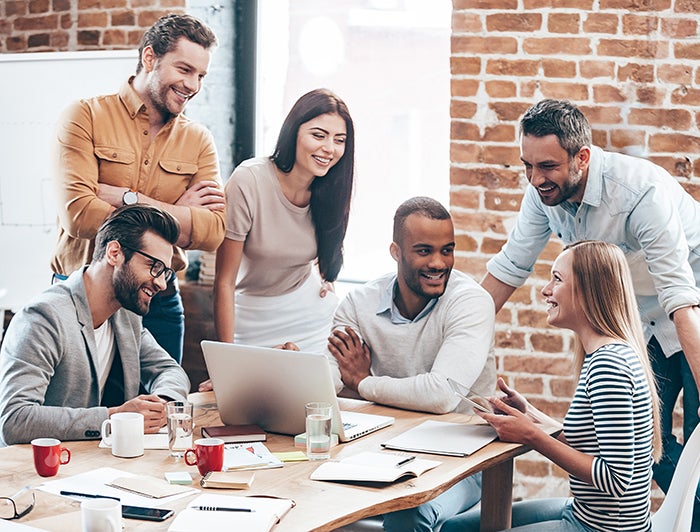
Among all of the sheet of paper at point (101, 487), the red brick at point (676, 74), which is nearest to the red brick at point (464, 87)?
the red brick at point (676, 74)

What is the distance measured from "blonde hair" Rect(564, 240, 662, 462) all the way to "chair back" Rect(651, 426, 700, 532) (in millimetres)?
108

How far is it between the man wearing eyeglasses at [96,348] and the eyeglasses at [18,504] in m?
0.36

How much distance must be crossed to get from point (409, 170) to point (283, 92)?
2.25ft

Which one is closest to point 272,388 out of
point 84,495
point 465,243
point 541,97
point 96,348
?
point 96,348

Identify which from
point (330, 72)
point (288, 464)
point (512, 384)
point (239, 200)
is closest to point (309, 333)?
point (239, 200)

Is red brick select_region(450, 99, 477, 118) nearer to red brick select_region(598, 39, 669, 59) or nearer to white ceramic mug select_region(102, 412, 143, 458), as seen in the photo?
red brick select_region(598, 39, 669, 59)

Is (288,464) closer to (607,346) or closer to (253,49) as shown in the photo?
(607,346)

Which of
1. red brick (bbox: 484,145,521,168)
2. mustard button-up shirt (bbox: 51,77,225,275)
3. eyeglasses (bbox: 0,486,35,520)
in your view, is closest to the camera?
eyeglasses (bbox: 0,486,35,520)

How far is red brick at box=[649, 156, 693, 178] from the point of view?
10.8ft

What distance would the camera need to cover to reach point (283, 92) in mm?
4273

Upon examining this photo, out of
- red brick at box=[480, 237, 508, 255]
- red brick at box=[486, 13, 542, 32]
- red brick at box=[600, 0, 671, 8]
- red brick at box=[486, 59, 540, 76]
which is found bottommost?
red brick at box=[480, 237, 508, 255]

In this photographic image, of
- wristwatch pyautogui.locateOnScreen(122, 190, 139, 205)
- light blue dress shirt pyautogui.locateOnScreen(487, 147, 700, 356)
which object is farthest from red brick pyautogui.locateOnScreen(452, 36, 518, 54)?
wristwatch pyautogui.locateOnScreen(122, 190, 139, 205)

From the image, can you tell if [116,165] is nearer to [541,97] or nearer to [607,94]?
[541,97]

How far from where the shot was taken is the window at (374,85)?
13.0 ft
